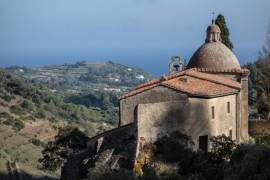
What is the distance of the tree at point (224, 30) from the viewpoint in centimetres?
3183

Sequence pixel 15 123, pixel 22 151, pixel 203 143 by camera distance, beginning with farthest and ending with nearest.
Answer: pixel 15 123, pixel 22 151, pixel 203 143

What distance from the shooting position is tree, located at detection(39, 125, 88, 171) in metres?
28.1

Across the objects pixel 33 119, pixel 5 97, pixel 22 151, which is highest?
pixel 5 97

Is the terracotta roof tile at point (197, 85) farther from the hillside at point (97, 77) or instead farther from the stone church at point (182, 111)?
the hillside at point (97, 77)

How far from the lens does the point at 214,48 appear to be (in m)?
25.4

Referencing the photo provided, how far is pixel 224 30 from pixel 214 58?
7927 millimetres

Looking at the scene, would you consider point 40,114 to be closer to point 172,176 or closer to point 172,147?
point 172,147

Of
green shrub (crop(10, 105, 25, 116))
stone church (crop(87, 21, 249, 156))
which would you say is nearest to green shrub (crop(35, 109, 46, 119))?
green shrub (crop(10, 105, 25, 116))

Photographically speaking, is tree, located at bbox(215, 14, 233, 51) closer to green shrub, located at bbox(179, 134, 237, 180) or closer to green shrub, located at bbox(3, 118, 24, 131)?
green shrub, located at bbox(179, 134, 237, 180)

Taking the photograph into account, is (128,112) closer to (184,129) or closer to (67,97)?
(184,129)

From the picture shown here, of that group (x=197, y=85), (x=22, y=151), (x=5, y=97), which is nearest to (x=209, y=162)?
(x=197, y=85)

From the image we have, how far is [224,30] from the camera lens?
1267 inches

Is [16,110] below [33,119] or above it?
above

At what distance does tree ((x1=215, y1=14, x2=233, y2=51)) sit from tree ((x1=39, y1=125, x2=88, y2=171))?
1189 cm
